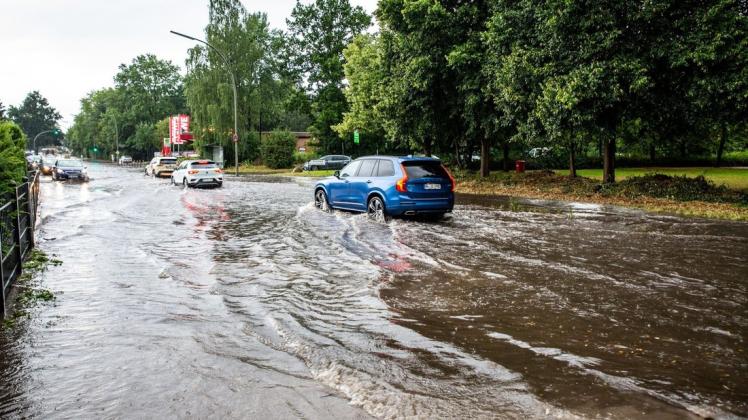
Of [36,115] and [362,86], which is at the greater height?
[36,115]

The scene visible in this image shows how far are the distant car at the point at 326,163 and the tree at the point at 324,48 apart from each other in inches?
294

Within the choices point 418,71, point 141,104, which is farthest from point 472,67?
point 141,104

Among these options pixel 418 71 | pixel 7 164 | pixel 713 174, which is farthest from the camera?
pixel 713 174

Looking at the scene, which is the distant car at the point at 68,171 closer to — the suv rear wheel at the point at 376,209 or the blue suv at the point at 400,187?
the blue suv at the point at 400,187

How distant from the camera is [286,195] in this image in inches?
952

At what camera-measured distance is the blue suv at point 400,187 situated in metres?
14.2

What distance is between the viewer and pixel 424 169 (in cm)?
1455

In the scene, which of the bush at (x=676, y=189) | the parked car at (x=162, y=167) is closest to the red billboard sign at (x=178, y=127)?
the parked car at (x=162, y=167)

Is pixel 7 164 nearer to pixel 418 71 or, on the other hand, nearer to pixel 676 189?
pixel 676 189

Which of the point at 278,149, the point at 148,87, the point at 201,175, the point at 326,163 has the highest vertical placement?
the point at 148,87

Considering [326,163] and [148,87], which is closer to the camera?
[326,163]

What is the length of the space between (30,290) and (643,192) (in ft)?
61.7

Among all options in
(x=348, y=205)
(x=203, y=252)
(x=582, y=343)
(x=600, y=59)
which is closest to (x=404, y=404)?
(x=582, y=343)

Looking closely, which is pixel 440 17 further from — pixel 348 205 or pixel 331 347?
pixel 331 347
